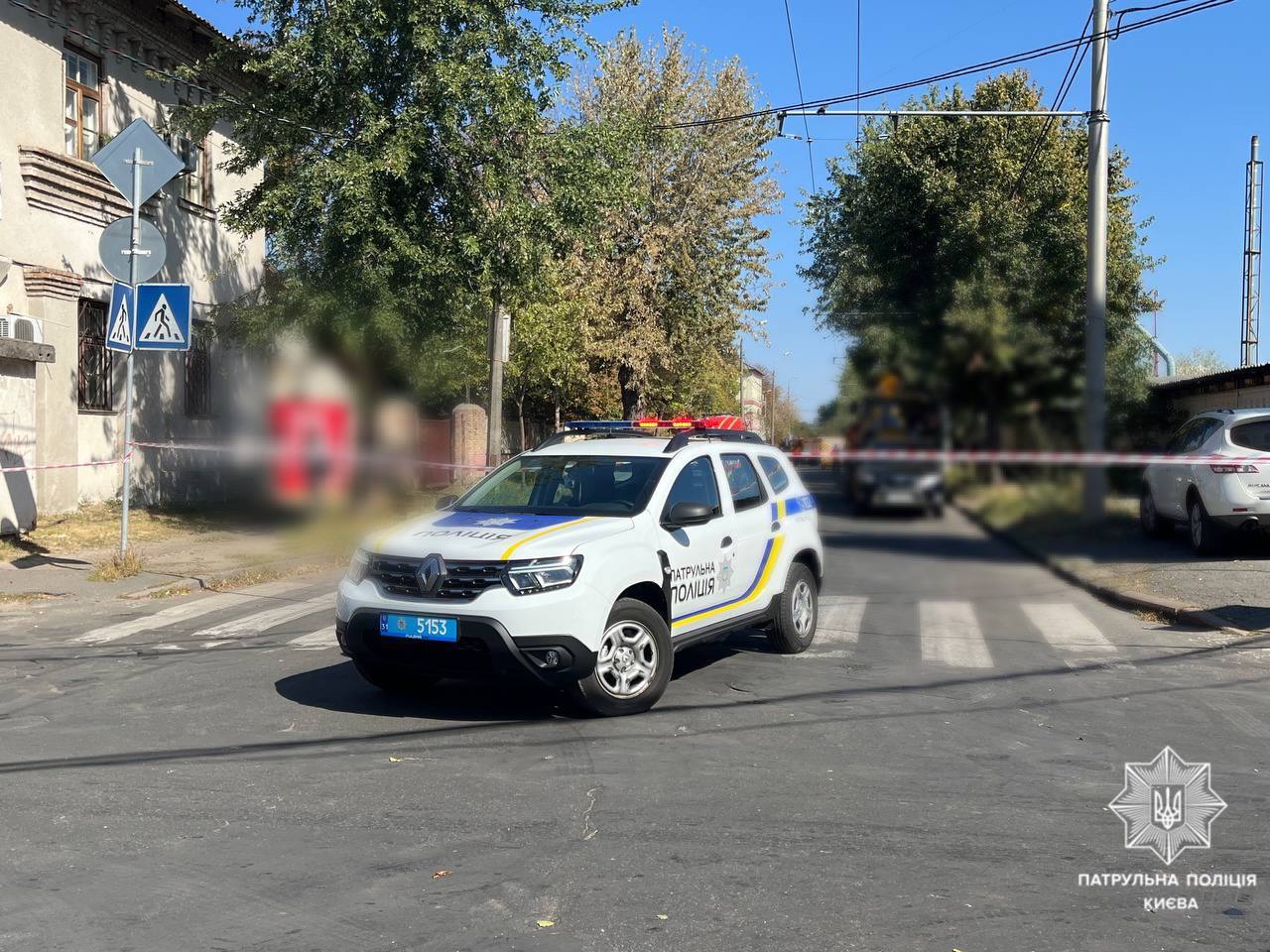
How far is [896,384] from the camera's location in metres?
3.74

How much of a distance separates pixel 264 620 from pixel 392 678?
355 centimetres

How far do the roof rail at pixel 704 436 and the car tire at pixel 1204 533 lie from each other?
2602 millimetres

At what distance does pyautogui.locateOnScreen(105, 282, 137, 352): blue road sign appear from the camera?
12.9 metres

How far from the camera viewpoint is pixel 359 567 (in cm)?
714

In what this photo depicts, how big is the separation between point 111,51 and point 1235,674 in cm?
1748

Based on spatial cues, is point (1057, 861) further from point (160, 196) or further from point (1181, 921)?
point (160, 196)

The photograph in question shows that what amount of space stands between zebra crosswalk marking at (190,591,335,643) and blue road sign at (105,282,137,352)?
371 centimetres

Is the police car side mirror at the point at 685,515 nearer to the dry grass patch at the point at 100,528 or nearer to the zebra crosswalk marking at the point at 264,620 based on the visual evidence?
the zebra crosswalk marking at the point at 264,620

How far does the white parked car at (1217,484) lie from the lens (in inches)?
202

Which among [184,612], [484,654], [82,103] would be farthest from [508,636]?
[82,103]

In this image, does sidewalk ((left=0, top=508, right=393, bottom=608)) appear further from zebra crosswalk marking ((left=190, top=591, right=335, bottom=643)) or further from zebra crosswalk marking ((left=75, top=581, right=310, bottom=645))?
zebra crosswalk marking ((left=190, top=591, right=335, bottom=643))

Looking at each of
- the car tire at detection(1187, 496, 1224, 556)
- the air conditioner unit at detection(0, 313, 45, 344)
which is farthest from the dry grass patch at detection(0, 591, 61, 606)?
the car tire at detection(1187, 496, 1224, 556)

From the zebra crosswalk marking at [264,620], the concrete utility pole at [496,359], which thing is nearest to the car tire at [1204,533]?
the zebra crosswalk marking at [264,620]

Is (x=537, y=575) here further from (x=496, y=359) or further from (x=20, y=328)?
(x=496, y=359)
